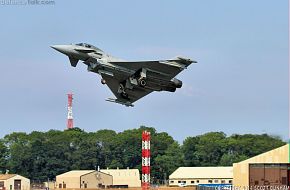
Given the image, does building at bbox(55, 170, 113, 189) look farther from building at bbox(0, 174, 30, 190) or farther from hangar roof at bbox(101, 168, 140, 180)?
building at bbox(0, 174, 30, 190)

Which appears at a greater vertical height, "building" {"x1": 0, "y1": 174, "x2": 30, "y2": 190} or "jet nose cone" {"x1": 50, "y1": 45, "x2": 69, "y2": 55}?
"jet nose cone" {"x1": 50, "y1": 45, "x2": 69, "y2": 55}

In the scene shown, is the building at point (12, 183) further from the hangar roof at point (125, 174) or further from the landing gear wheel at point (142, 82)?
the landing gear wheel at point (142, 82)

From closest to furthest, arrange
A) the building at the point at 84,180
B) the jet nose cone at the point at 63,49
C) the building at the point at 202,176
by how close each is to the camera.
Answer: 1. the jet nose cone at the point at 63,49
2. the building at the point at 84,180
3. the building at the point at 202,176

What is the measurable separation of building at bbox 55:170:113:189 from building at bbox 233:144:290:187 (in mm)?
58343

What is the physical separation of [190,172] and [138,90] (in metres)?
105

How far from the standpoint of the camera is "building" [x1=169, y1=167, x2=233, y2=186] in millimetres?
175375

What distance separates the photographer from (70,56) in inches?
2963

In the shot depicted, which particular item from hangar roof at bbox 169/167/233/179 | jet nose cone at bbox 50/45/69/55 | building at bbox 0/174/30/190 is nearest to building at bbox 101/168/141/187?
hangar roof at bbox 169/167/233/179

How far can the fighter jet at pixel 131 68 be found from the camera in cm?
7356

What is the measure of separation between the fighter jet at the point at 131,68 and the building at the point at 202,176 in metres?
102

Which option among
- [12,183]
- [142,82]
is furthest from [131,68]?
[12,183]

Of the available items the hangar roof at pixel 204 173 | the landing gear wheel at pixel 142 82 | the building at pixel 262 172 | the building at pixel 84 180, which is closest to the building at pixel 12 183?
the building at pixel 84 180

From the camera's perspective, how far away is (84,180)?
168250 millimetres

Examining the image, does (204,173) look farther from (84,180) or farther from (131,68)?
(131,68)
